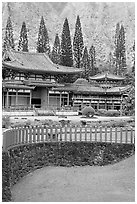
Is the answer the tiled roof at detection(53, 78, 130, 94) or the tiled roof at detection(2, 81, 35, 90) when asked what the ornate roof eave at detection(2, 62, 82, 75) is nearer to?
the tiled roof at detection(2, 81, 35, 90)

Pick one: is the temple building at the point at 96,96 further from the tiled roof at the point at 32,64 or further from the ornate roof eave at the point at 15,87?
the ornate roof eave at the point at 15,87

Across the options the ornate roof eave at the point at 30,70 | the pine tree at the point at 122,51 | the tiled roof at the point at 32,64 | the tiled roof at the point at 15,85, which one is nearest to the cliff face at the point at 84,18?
the pine tree at the point at 122,51

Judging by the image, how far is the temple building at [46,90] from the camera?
3388 centimetres

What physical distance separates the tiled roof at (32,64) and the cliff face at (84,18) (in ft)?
263

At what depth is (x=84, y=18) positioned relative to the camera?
142 m

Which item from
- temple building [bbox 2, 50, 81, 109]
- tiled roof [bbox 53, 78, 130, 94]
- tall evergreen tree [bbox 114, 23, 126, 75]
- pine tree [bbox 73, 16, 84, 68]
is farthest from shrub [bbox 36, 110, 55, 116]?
tall evergreen tree [bbox 114, 23, 126, 75]

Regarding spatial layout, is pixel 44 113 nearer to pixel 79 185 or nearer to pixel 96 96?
pixel 96 96

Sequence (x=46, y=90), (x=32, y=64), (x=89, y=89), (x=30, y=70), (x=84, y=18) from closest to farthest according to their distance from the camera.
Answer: (x=30, y=70) → (x=46, y=90) → (x=89, y=89) → (x=32, y=64) → (x=84, y=18)

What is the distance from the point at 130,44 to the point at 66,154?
11406cm

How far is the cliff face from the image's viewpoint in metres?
126

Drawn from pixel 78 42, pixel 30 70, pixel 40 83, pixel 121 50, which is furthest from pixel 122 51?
pixel 30 70

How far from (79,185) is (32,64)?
2880 centimetres

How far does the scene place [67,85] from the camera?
3675cm

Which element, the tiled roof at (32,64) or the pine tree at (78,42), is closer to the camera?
the tiled roof at (32,64)
